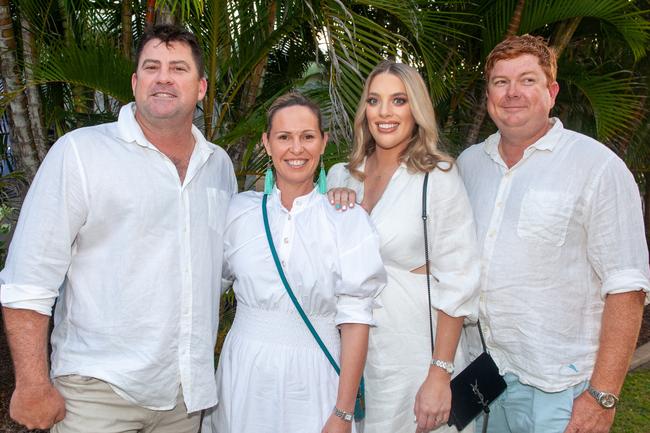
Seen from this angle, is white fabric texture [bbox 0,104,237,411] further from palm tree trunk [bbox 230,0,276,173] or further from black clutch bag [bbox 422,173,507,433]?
palm tree trunk [bbox 230,0,276,173]

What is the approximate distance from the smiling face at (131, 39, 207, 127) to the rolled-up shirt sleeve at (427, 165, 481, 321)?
1040 millimetres

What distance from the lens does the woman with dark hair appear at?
242 centimetres

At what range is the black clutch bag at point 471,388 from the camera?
2.58 m

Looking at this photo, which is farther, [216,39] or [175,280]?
[216,39]

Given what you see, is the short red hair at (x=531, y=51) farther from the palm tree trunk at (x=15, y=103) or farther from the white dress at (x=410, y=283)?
the palm tree trunk at (x=15, y=103)

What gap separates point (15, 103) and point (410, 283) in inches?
154

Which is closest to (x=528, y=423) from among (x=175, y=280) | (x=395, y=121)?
(x=395, y=121)

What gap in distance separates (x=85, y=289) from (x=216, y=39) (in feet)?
7.09

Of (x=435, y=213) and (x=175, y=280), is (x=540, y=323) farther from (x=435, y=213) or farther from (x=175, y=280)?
(x=175, y=280)

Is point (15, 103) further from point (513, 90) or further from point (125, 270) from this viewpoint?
point (513, 90)

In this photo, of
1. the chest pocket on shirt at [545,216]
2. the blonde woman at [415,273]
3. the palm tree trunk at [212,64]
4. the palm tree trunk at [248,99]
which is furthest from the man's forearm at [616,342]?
the palm tree trunk at [248,99]

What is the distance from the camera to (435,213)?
2564mm

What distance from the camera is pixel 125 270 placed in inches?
95.2

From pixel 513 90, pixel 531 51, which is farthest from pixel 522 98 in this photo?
pixel 531 51
